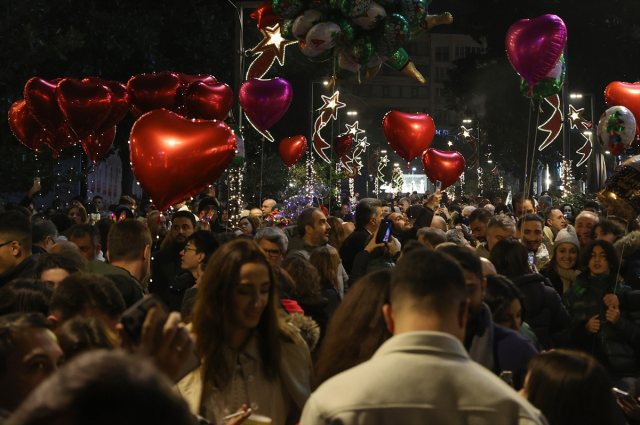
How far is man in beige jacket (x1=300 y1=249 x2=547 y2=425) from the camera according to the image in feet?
6.89

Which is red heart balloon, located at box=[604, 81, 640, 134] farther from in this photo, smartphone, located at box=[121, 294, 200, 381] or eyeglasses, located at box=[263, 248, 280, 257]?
smartphone, located at box=[121, 294, 200, 381]

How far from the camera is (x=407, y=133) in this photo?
537 inches

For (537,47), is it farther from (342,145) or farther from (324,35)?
(342,145)

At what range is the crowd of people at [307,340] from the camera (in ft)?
6.81

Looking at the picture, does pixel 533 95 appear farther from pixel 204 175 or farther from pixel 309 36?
pixel 204 175

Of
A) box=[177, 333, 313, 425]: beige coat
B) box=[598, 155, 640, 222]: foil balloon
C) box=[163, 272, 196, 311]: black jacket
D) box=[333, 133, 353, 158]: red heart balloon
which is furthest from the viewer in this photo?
box=[333, 133, 353, 158]: red heart balloon

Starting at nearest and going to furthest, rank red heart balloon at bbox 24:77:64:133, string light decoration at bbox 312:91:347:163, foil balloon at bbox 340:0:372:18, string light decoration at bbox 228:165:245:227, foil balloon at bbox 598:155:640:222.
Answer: foil balloon at bbox 598:155:640:222
foil balloon at bbox 340:0:372:18
red heart balloon at bbox 24:77:64:133
string light decoration at bbox 228:165:245:227
string light decoration at bbox 312:91:347:163

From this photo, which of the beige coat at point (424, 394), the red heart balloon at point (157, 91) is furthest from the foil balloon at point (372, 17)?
the beige coat at point (424, 394)

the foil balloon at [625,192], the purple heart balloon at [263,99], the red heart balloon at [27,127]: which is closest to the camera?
the foil balloon at [625,192]

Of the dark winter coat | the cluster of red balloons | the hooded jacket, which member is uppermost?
the cluster of red balloons

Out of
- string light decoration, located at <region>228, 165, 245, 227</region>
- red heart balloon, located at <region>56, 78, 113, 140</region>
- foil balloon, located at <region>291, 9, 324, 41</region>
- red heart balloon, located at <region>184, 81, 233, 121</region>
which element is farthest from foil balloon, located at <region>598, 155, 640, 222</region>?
string light decoration, located at <region>228, 165, 245, 227</region>

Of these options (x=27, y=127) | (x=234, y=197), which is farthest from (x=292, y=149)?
(x=27, y=127)

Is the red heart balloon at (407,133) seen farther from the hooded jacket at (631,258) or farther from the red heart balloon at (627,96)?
the hooded jacket at (631,258)

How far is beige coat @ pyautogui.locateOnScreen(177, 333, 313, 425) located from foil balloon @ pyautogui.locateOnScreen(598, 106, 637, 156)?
8.41 metres
